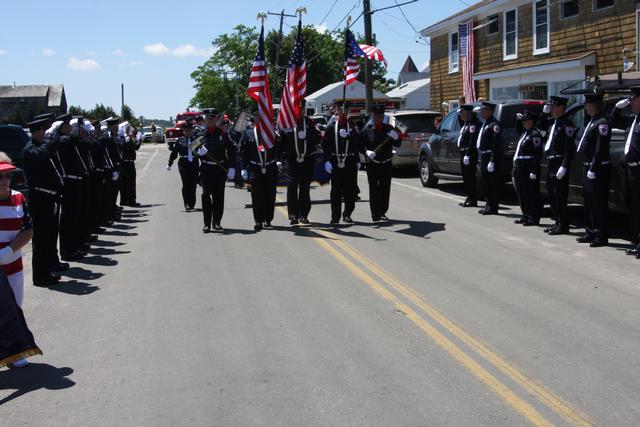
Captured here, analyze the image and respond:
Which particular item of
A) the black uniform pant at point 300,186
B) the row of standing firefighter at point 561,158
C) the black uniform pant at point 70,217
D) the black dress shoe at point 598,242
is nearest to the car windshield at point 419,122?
the row of standing firefighter at point 561,158

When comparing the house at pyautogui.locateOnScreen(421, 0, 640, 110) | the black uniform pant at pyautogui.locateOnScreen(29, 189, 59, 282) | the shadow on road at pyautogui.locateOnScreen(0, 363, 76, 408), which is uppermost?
the house at pyautogui.locateOnScreen(421, 0, 640, 110)

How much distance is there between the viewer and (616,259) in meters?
9.73

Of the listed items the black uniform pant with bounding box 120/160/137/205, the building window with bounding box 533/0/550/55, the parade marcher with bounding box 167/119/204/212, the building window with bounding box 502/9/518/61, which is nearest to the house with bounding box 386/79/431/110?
the building window with bounding box 502/9/518/61

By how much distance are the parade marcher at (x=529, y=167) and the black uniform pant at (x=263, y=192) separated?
13.2 feet

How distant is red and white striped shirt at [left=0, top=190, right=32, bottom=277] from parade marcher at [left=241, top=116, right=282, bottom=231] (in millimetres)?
6765

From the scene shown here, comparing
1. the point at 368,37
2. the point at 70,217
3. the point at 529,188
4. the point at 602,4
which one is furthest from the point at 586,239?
the point at 368,37

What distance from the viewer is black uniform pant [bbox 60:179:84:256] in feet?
33.8

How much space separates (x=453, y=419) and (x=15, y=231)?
11.7 ft

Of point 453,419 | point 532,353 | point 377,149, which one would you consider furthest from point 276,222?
point 453,419

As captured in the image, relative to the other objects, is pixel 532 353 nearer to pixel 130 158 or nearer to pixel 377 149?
pixel 377 149

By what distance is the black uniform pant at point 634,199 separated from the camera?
968cm

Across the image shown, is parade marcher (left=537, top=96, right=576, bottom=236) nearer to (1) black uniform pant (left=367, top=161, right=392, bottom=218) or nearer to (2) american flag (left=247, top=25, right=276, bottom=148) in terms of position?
(1) black uniform pant (left=367, top=161, right=392, bottom=218)

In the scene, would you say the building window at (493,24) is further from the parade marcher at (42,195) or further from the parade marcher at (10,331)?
the parade marcher at (10,331)

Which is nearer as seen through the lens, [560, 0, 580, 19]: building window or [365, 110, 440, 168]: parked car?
[365, 110, 440, 168]: parked car
